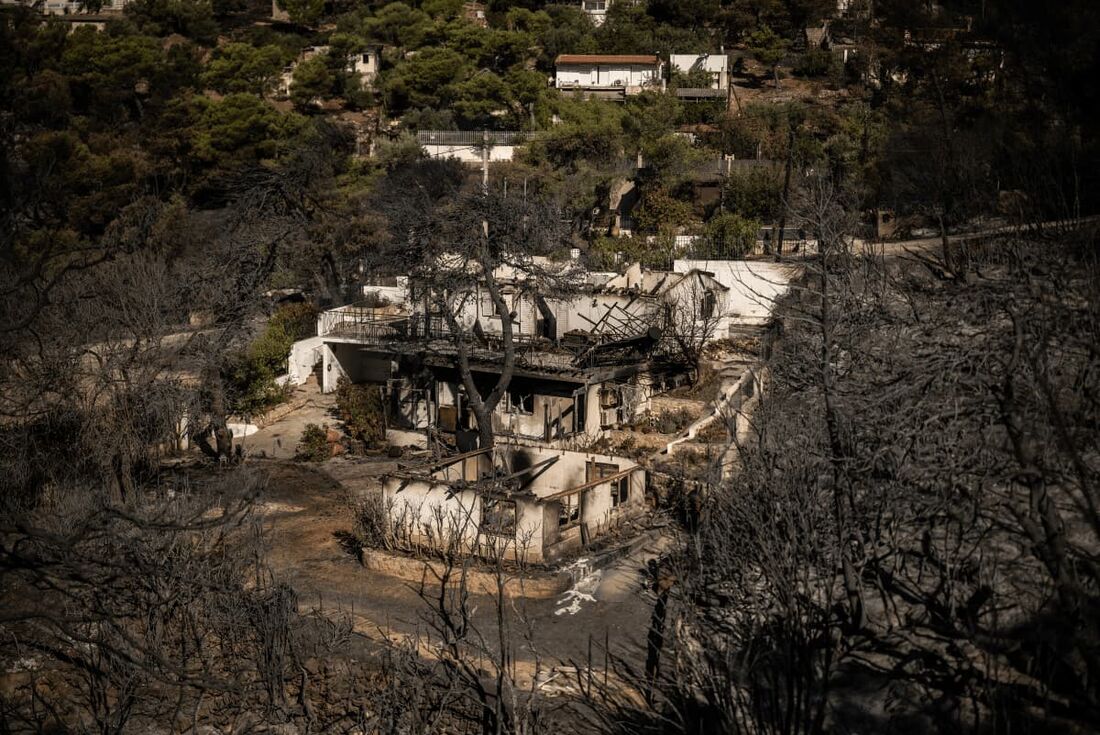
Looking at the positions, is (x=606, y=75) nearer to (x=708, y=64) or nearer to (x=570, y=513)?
(x=708, y=64)

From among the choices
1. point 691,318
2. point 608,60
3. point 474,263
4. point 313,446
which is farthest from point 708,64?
point 313,446

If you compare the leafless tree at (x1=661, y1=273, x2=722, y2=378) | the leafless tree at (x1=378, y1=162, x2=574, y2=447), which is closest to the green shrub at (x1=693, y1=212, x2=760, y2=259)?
the leafless tree at (x1=661, y1=273, x2=722, y2=378)

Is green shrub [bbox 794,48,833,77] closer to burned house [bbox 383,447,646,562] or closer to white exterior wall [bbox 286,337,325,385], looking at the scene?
white exterior wall [bbox 286,337,325,385]

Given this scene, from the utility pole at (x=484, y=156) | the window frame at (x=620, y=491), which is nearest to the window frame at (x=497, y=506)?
the window frame at (x=620, y=491)

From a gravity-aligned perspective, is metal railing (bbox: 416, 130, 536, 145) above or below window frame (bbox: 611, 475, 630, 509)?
above

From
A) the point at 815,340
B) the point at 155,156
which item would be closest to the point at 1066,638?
the point at 815,340
